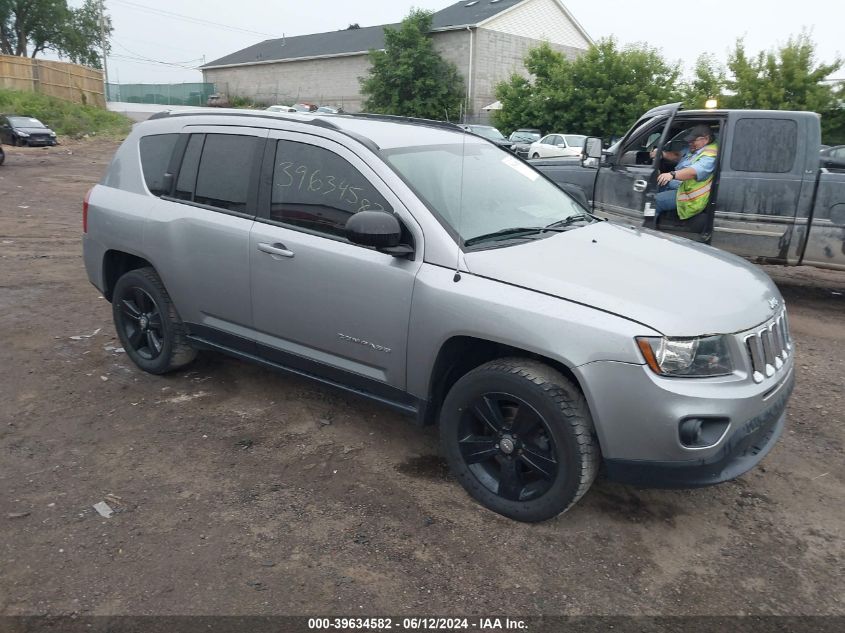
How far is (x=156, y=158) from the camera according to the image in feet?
15.6

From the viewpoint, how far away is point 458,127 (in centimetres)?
454

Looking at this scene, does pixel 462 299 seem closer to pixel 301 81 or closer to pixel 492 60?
pixel 492 60

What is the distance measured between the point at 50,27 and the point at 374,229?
6408 cm

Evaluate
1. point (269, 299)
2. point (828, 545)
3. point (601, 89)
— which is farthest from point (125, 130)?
point (828, 545)

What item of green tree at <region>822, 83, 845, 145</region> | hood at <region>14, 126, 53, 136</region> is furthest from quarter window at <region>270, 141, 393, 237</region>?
hood at <region>14, 126, 53, 136</region>

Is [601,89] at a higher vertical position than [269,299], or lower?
higher

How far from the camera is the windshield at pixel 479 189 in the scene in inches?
140

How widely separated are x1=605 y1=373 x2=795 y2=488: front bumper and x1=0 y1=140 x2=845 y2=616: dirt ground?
1.28 feet

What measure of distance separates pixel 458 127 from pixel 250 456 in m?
2.48

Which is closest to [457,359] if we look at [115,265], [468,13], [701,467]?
[701,467]

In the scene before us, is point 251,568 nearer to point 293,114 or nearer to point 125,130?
point 293,114

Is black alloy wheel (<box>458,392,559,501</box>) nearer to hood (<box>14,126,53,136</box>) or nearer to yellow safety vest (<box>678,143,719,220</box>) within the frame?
yellow safety vest (<box>678,143,719,220</box>)

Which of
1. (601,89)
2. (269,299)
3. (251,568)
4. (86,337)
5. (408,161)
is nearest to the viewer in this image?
(251,568)

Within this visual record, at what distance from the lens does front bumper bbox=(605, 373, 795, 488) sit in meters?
2.87
